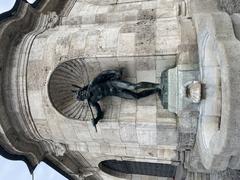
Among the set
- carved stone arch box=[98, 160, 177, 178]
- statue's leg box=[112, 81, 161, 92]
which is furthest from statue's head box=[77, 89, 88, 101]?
carved stone arch box=[98, 160, 177, 178]

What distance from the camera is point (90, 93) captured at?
34.3 feet

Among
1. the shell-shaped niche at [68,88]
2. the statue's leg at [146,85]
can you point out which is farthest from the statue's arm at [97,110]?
the statue's leg at [146,85]

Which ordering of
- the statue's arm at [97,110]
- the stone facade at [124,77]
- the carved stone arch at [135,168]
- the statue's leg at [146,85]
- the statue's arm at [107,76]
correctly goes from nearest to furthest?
the stone facade at [124,77] → the statue's leg at [146,85] → the statue's arm at [107,76] → the statue's arm at [97,110] → the carved stone arch at [135,168]

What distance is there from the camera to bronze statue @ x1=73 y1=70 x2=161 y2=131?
10203 millimetres

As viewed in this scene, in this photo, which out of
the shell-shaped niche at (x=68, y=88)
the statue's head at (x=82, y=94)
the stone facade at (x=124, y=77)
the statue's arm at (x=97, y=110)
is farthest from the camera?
the shell-shaped niche at (x=68, y=88)

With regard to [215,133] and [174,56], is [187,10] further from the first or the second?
[215,133]

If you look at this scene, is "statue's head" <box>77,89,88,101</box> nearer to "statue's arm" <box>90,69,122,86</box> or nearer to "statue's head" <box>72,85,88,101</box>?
"statue's head" <box>72,85,88,101</box>

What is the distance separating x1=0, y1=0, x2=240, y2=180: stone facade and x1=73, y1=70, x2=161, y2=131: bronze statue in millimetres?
321

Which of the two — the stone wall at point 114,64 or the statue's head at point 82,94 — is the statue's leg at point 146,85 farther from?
the statue's head at point 82,94

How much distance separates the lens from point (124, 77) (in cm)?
1073

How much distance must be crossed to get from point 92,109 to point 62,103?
1075 mm

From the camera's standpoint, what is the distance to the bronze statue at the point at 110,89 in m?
10.2

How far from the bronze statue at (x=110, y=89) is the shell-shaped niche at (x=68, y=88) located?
2.27ft

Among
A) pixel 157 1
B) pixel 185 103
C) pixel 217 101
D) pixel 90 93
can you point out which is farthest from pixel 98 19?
pixel 217 101
